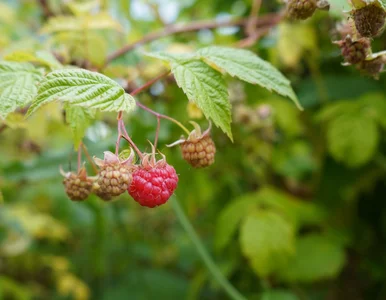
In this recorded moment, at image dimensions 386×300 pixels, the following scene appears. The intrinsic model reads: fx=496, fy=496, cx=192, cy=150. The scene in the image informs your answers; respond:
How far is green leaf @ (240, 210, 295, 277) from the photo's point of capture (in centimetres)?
157

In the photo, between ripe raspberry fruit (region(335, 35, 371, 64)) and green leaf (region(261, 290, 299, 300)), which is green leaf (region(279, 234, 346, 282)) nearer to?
green leaf (region(261, 290, 299, 300))

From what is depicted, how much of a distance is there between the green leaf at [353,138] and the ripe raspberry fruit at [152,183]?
37.5 inches

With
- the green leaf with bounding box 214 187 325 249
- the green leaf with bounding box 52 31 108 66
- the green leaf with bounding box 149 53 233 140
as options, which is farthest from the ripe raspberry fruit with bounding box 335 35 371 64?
the green leaf with bounding box 214 187 325 249

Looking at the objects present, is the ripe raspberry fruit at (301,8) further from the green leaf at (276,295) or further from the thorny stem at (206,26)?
the green leaf at (276,295)

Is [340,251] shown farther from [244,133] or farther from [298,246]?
[244,133]

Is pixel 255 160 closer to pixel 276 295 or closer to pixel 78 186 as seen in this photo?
pixel 276 295

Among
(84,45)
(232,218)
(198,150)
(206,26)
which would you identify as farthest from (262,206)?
(198,150)

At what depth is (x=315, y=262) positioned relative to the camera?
1.72m

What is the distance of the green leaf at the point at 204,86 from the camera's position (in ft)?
2.68

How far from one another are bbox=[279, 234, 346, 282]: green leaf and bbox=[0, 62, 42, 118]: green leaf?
1.08 meters

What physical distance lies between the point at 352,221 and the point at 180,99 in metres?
0.83

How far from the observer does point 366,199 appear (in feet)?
6.42

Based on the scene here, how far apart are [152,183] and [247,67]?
1.00 ft

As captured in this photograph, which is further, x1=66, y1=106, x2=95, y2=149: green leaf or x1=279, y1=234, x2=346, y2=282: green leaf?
x1=279, y1=234, x2=346, y2=282: green leaf
